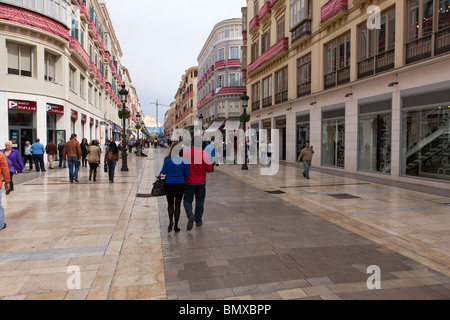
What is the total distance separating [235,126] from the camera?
42781 millimetres

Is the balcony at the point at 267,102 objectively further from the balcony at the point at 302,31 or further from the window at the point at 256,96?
the balcony at the point at 302,31

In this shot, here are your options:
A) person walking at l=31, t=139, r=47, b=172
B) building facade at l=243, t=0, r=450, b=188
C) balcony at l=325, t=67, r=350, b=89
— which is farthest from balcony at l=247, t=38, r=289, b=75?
person walking at l=31, t=139, r=47, b=172

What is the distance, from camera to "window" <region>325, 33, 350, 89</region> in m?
17.2

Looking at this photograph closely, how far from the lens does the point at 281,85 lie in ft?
83.6

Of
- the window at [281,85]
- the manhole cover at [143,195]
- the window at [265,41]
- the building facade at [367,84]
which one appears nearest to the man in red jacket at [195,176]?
the manhole cover at [143,195]

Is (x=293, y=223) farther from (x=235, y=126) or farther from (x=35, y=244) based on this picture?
(x=235, y=126)

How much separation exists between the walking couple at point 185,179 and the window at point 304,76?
16.6 metres

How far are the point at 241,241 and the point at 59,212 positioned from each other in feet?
15.3

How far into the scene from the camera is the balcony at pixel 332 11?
16.7 metres

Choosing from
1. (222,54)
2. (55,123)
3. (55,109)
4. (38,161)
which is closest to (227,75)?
(222,54)

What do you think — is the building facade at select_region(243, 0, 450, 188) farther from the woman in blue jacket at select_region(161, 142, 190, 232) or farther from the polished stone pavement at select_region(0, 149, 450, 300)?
the woman in blue jacket at select_region(161, 142, 190, 232)

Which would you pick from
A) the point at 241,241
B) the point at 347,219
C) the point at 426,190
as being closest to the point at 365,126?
the point at 426,190

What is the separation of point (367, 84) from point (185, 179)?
1248cm

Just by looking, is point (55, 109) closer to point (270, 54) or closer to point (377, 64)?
point (270, 54)
